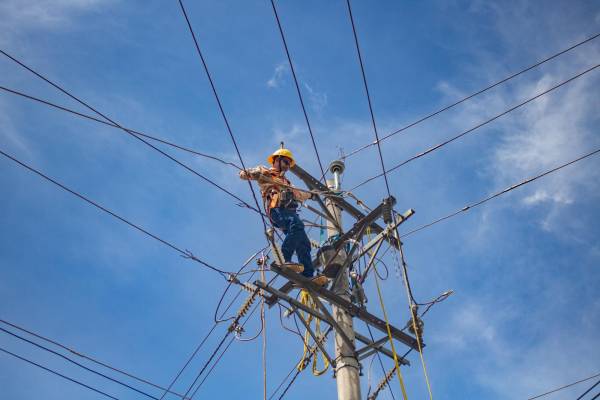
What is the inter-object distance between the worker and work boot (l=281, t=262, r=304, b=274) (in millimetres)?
26

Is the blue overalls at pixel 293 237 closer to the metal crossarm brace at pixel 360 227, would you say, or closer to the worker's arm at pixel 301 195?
the worker's arm at pixel 301 195

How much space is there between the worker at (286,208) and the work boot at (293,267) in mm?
26

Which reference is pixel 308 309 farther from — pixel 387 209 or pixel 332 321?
pixel 387 209

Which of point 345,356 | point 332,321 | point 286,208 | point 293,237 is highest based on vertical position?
point 286,208

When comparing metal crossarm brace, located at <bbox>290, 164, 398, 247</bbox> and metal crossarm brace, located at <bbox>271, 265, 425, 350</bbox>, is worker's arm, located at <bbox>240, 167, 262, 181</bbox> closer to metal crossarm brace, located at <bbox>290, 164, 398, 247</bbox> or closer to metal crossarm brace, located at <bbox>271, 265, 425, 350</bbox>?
metal crossarm brace, located at <bbox>290, 164, 398, 247</bbox>

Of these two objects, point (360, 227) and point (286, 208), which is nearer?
point (286, 208)

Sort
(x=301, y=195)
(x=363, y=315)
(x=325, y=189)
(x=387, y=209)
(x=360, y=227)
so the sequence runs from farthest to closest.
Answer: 1. (x=325, y=189)
2. (x=301, y=195)
3. (x=360, y=227)
4. (x=387, y=209)
5. (x=363, y=315)

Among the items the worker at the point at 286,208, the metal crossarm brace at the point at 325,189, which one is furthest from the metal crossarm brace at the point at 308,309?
the metal crossarm brace at the point at 325,189

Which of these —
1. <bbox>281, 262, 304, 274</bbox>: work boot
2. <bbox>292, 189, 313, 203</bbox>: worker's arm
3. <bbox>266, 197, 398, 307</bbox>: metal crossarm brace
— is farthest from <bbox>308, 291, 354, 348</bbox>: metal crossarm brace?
<bbox>292, 189, 313, 203</bbox>: worker's arm

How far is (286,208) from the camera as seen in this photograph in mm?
7531

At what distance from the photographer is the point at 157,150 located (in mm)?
6953

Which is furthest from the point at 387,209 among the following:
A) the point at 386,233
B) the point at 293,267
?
the point at 293,267

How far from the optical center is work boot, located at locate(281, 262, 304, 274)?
675cm

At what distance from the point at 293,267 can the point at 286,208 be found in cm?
99
